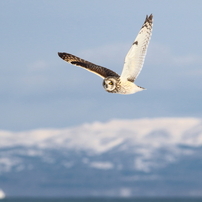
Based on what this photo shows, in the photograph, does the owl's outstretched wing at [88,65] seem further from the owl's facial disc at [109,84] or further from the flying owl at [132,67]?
the owl's facial disc at [109,84]

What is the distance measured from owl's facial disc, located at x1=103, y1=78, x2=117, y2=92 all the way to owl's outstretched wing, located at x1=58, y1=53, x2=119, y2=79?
109cm

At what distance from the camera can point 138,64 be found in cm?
2014

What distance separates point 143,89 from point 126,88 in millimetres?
617

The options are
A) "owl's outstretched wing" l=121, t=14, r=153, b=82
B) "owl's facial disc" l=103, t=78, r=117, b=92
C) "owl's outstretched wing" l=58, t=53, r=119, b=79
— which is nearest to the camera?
"owl's outstretched wing" l=121, t=14, r=153, b=82

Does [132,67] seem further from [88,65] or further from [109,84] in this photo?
[88,65]

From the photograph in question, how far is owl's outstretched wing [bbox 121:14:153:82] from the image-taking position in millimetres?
20016

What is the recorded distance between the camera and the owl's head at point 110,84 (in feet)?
66.7

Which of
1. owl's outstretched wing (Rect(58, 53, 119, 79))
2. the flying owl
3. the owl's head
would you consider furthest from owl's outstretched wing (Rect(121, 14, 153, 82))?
owl's outstretched wing (Rect(58, 53, 119, 79))

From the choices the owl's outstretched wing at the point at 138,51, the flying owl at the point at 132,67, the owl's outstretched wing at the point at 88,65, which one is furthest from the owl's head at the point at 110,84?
the owl's outstretched wing at the point at 88,65

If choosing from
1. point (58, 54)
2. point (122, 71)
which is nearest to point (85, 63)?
point (58, 54)

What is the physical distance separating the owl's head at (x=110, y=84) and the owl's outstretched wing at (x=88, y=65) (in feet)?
3.47

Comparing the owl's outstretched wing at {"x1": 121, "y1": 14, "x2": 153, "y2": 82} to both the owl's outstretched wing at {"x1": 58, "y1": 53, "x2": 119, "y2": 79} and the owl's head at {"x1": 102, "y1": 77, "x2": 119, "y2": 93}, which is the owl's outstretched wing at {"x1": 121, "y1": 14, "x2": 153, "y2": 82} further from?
the owl's outstretched wing at {"x1": 58, "y1": 53, "x2": 119, "y2": 79}

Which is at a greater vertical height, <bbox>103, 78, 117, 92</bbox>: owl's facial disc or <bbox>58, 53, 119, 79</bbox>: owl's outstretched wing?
<bbox>58, 53, 119, 79</bbox>: owl's outstretched wing

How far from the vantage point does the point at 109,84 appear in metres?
20.3
